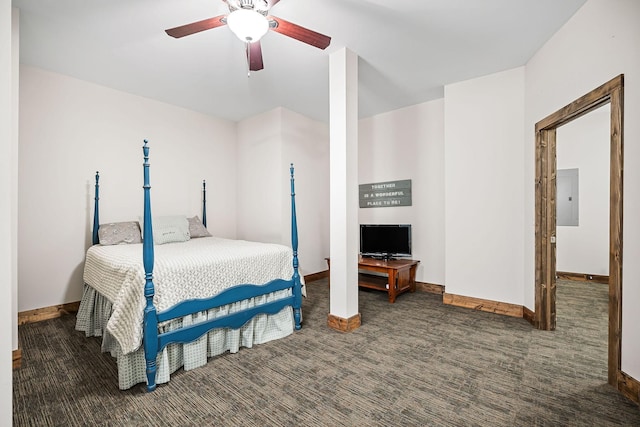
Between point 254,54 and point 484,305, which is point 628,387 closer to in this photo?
point 484,305

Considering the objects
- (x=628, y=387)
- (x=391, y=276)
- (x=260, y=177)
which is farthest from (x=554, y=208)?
(x=260, y=177)

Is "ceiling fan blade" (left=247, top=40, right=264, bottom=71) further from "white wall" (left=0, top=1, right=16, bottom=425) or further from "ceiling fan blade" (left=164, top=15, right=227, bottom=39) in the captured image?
"white wall" (left=0, top=1, right=16, bottom=425)

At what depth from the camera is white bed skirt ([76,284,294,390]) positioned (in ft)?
6.59

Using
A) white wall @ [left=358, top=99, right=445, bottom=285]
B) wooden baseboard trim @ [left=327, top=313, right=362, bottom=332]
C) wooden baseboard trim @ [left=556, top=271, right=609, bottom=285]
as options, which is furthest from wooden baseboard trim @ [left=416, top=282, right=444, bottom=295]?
wooden baseboard trim @ [left=556, top=271, right=609, bottom=285]

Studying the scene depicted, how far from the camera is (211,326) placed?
2262mm

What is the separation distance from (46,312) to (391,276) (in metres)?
3.87

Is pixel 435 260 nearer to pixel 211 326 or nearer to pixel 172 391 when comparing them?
pixel 211 326

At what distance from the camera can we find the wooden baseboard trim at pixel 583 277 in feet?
15.4

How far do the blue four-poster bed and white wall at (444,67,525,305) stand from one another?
2014mm

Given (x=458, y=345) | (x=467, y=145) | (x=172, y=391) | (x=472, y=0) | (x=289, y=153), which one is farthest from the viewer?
(x=289, y=153)

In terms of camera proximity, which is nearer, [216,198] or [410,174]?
[410,174]

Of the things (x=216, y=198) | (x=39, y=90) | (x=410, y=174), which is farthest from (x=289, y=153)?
(x=39, y=90)

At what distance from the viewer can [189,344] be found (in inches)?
86.8

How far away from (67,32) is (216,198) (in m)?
2.66
